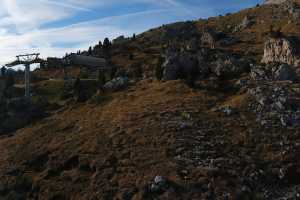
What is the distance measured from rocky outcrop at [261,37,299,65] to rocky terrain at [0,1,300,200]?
0.17 metres

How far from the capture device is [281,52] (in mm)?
68250

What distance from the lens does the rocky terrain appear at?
114 ft

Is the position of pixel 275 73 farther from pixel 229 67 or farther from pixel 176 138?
pixel 176 138

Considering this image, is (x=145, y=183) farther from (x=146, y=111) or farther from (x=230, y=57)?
(x=230, y=57)

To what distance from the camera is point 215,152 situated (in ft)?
127

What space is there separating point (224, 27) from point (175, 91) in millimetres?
93785

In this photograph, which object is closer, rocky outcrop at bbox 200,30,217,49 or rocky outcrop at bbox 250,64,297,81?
rocky outcrop at bbox 250,64,297,81

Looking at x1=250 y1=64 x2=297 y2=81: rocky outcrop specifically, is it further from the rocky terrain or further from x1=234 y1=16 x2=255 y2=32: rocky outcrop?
x1=234 y1=16 x2=255 y2=32: rocky outcrop

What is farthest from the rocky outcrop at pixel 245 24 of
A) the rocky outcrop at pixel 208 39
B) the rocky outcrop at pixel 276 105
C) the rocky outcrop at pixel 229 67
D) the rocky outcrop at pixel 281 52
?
the rocky outcrop at pixel 276 105

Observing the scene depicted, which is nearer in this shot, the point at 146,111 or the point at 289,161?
the point at 289,161

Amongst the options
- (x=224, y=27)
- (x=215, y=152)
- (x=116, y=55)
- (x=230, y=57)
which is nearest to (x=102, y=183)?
(x=215, y=152)

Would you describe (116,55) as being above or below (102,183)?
above

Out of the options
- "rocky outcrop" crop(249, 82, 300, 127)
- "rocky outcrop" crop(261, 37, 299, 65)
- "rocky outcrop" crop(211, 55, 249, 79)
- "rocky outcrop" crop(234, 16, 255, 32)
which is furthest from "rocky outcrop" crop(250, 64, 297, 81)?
"rocky outcrop" crop(234, 16, 255, 32)

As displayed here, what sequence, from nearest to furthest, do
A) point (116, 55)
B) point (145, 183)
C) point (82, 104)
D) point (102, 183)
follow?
point (145, 183), point (102, 183), point (82, 104), point (116, 55)
